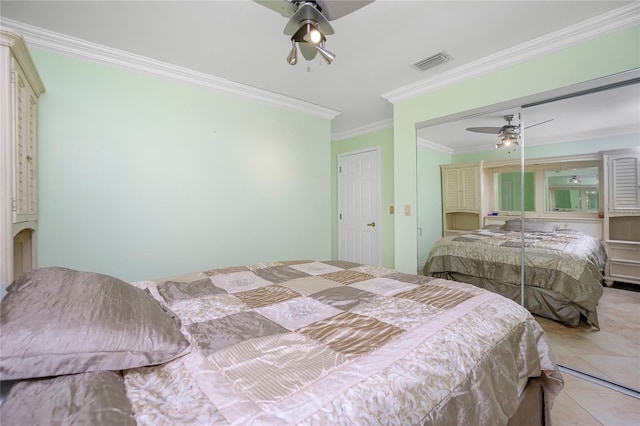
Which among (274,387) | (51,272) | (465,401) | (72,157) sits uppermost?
(72,157)

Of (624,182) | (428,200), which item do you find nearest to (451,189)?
(428,200)

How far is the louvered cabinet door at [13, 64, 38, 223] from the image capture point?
5.12 feet

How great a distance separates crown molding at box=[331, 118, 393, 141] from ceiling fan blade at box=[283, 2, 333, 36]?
2.53 m

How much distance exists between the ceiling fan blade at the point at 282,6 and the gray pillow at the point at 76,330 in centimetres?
155

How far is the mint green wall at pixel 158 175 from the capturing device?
215 centimetres

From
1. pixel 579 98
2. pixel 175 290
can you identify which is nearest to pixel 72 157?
pixel 175 290

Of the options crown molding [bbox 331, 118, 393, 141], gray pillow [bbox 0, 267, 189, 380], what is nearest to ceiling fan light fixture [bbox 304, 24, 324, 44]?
gray pillow [bbox 0, 267, 189, 380]

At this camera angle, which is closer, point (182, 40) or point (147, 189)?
point (182, 40)

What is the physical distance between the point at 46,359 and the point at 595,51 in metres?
3.32

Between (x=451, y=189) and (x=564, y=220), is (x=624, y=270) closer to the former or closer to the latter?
(x=564, y=220)

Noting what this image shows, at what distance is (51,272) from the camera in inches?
38.4

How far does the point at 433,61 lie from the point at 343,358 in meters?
2.62

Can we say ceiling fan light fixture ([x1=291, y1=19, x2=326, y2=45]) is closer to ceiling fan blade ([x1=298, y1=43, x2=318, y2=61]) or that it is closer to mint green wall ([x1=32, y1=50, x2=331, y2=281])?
ceiling fan blade ([x1=298, y1=43, x2=318, y2=61])

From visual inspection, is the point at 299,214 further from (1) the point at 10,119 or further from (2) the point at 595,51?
(2) the point at 595,51
